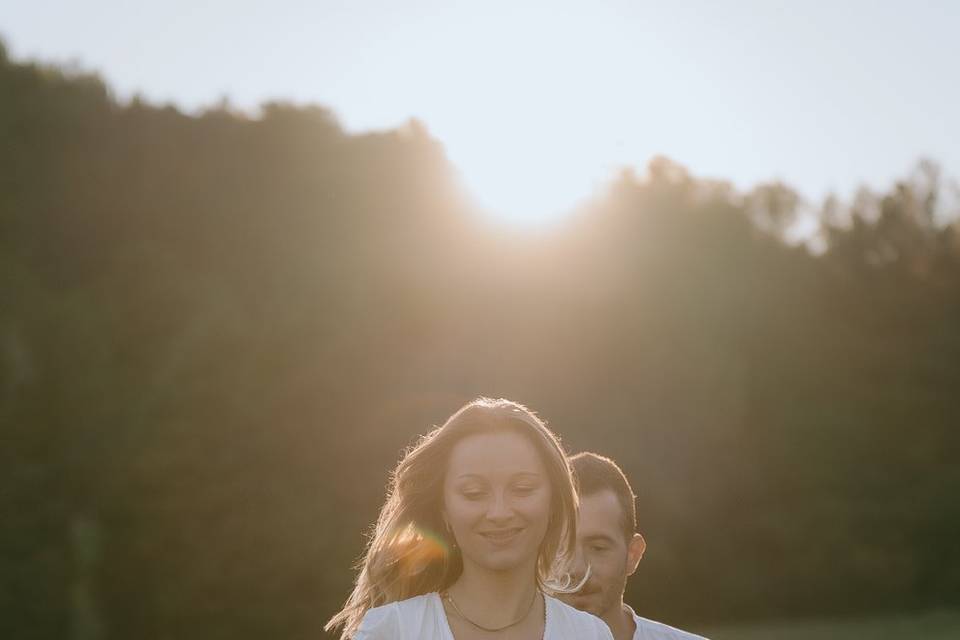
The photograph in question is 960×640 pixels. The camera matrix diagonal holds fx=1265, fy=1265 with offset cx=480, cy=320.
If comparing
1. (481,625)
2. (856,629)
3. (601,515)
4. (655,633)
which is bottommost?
(856,629)

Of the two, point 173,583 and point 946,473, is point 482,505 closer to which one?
point 173,583

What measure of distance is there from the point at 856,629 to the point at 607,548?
25058mm

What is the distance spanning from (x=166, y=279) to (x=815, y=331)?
630 inches

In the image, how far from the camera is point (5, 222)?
25.9m

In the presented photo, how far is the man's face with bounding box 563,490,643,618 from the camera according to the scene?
3826 mm

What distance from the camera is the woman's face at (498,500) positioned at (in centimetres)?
286

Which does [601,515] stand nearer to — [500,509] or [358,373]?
[500,509]

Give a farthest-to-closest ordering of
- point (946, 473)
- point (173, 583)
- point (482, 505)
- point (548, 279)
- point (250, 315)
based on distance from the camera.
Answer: point (946, 473), point (548, 279), point (250, 315), point (173, 583), point (482, 505)

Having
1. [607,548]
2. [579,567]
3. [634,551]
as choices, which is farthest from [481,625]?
[634,551]

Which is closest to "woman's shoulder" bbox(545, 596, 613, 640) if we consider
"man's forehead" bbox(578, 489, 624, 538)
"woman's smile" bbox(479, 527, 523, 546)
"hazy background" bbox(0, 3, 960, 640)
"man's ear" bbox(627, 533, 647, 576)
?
"woman's smile" bbox(479, 527, 523, 546)

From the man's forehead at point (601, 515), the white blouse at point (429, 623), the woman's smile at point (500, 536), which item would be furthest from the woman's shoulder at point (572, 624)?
the man's forehead at point (601, 515)

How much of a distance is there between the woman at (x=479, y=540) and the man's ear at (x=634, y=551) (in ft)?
2.78

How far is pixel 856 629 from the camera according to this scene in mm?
27031

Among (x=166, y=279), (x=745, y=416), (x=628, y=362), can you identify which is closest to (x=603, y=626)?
(x=166, y=279)
